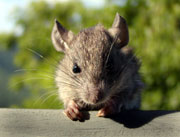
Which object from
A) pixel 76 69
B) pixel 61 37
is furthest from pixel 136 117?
pixel 61 37

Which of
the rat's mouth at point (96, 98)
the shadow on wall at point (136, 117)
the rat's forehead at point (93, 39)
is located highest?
the rat's forehead at point (93, 39)

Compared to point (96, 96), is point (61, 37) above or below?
above

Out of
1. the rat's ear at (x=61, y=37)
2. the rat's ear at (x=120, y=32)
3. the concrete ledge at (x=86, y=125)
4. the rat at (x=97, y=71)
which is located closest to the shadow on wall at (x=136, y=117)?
the concrete ledge at (x=86, y=125)

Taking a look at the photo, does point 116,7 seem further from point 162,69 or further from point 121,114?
point 121,114

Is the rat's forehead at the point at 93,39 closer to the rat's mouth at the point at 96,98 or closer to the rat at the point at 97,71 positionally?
the rat at the point at 97,71

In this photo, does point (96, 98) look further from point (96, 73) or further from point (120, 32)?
point (120, 32)

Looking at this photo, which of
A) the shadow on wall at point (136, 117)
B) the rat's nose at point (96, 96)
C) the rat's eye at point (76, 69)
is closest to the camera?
the shadow on wall at point (136, 117)

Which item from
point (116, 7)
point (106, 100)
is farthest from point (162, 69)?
point (106, 100)
